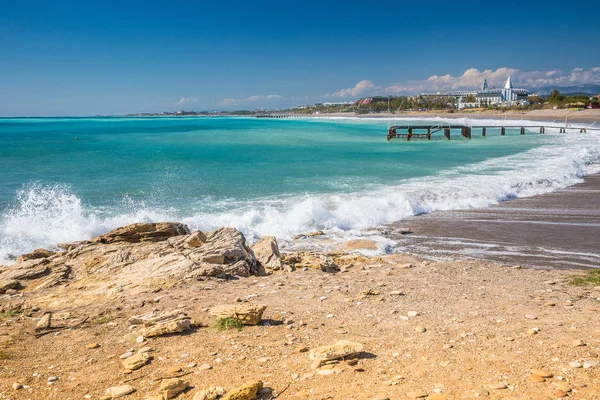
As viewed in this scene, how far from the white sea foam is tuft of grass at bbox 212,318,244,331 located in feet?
20.7

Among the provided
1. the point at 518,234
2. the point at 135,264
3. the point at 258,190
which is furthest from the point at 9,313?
the point at 258,190

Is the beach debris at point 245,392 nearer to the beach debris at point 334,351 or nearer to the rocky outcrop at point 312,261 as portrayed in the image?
the beach debris at point 334,351

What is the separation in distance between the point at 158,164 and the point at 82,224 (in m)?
20.4

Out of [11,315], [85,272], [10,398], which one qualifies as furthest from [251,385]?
[85,272]

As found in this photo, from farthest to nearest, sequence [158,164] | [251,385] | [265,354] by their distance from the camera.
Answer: [158,164] < [265,354] < [251,385]

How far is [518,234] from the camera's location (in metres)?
12.1

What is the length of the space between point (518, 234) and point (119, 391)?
37.3 feet

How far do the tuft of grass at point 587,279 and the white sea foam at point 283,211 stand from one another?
4.50 metres

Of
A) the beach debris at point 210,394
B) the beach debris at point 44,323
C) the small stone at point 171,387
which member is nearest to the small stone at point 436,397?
the beach debris at point 210,394

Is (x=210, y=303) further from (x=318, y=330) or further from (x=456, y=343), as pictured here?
(x=456, y=343)

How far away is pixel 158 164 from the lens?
33062 mm

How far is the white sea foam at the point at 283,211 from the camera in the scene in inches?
510

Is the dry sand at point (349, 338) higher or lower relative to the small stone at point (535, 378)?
lower

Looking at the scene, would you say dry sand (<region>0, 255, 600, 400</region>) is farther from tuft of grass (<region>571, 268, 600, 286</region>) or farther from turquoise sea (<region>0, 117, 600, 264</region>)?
turquoise sea (<region>0, 117, 600, 264</region>)
